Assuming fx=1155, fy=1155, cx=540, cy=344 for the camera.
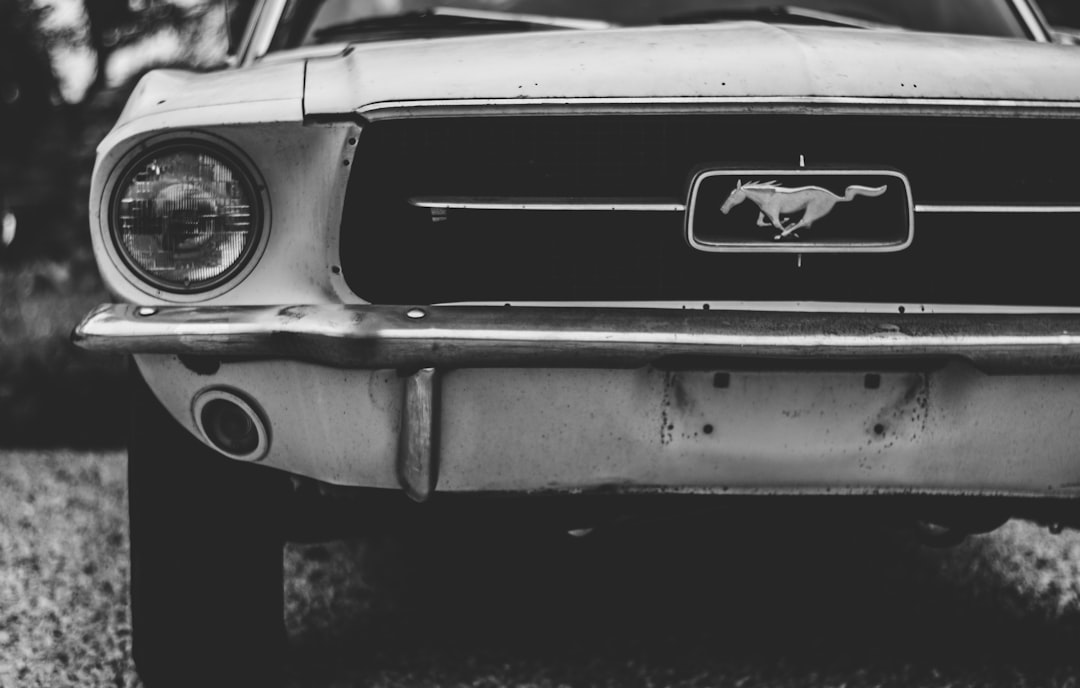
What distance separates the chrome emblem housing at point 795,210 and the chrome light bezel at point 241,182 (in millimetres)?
724

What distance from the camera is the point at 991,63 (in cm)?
A: 208

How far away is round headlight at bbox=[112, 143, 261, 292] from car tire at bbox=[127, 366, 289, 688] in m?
0.25

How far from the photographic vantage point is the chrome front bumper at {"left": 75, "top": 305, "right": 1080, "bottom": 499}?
1854 millimetres

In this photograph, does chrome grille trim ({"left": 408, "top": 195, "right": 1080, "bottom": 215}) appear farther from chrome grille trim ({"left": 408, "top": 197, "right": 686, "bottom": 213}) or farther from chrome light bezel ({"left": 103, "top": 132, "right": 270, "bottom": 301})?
chrome light bezel ({"left": 103, "top": 132, "right": 270, "bottom": 301})

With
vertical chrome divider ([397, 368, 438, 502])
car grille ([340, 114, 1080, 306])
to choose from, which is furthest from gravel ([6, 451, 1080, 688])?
car grille ([340, 114, 1080, 306])

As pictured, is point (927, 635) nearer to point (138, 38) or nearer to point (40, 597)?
point (40, 597)

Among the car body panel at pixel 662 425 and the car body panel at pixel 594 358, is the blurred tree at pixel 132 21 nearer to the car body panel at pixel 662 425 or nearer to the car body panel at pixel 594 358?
the car body panel at pixel 594 358

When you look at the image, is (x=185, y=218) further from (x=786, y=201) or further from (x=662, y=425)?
(x=786, y=201)

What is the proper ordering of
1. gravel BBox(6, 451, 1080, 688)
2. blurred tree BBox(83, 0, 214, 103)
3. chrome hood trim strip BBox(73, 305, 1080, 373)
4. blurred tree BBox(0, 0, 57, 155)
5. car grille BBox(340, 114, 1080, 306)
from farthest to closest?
1. blurred tree BBox(83, 0, 214, 103)
2. blurred tree BBox(0, 0, 57, 155)
3. gravel BBox(6, 451, 1080, 688)
4. car grille BBox(340, 114, 1080, 306)
5. chrome hood trim strip BBox(73, 305, 1080, 373)

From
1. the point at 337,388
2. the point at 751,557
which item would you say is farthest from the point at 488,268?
the point at 751,557

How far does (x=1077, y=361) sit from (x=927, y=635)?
3.32 ft

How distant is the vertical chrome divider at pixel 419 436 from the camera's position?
6.15 feet

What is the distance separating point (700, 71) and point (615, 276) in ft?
1.24

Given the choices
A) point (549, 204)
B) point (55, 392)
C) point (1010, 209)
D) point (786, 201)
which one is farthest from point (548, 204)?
point (55, 392)
